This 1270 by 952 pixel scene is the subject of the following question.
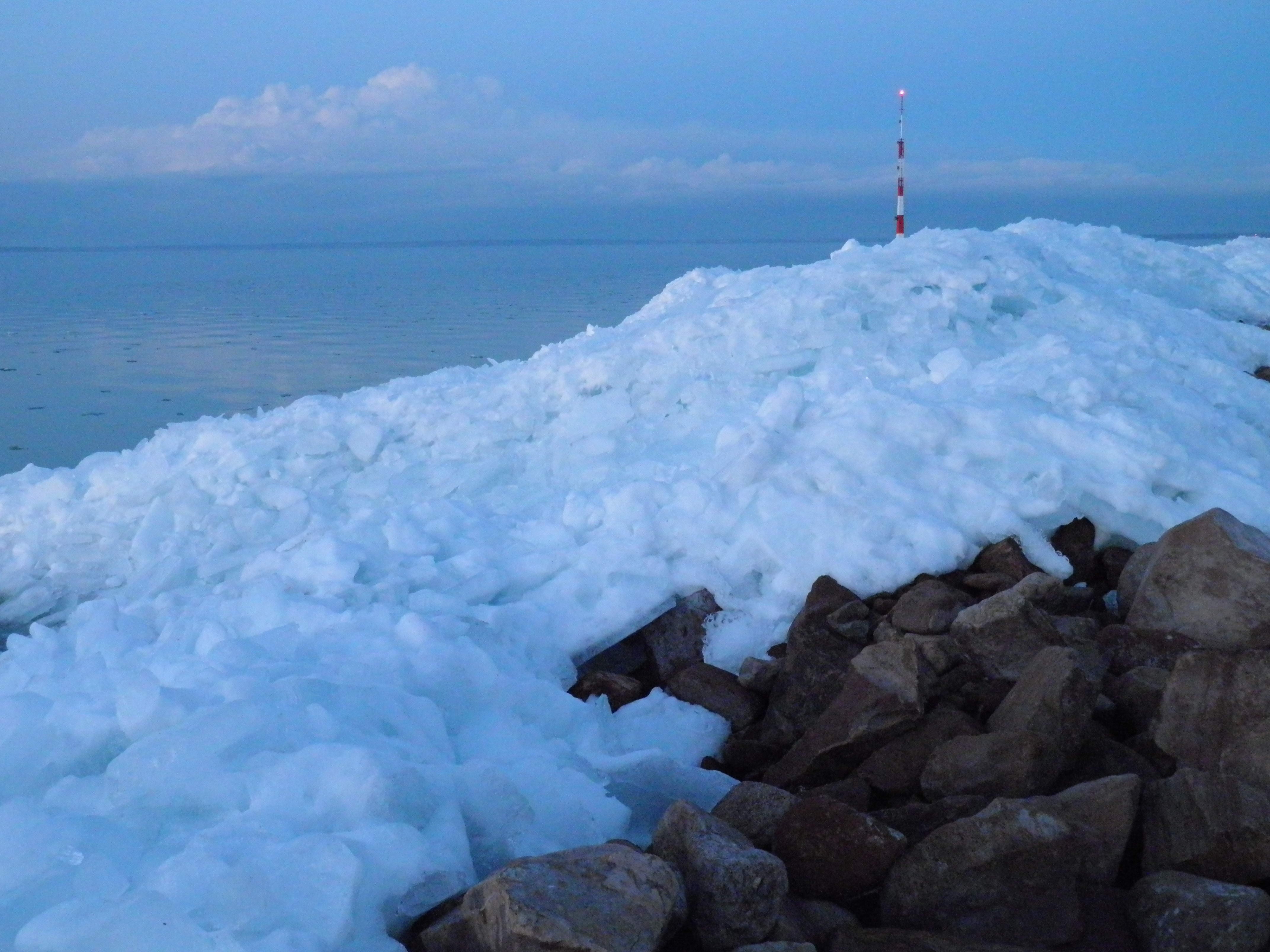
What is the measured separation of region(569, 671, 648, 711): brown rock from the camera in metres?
4.80

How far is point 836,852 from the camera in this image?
10.3 ft

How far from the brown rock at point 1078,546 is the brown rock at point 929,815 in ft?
7.20

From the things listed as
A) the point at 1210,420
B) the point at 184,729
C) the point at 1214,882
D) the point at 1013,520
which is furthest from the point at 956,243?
the point at 184,729

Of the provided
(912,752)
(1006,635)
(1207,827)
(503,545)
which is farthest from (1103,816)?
(503,545)

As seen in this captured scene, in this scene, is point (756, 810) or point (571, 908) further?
point (756, 810)

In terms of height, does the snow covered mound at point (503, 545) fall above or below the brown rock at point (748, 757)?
above

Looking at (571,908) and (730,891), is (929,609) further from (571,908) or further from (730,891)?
(571,908)

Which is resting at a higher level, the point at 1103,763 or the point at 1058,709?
the point at 1058,709

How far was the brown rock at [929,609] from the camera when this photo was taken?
454cm

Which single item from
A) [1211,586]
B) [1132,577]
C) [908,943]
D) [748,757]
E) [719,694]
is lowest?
[748,757]

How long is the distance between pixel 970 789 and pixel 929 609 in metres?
1.16

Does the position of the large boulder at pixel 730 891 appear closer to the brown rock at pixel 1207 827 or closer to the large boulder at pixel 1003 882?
the large boulder at pixel 1003 882

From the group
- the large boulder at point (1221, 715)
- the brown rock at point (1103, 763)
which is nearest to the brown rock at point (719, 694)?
the brown rock at point (1103, 763)

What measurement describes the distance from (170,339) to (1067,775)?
19680mm
